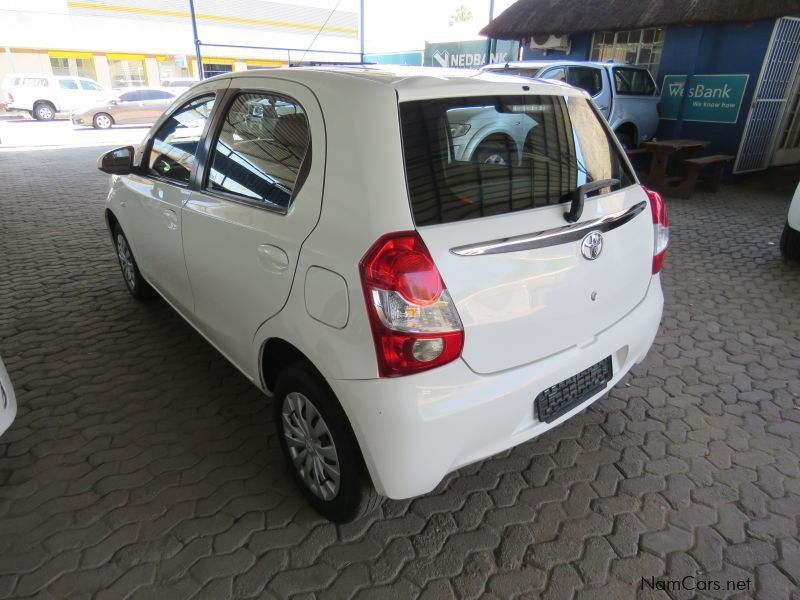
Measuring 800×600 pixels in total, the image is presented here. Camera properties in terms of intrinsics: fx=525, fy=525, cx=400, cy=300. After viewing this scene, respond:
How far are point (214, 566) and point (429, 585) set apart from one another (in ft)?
2.75

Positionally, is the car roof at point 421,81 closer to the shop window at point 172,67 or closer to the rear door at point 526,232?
the rear door at point 526,232

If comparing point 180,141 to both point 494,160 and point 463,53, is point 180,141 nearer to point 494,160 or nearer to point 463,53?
Answer: point 494,160

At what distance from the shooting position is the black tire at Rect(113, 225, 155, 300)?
4.09 m

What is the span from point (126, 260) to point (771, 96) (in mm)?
10524

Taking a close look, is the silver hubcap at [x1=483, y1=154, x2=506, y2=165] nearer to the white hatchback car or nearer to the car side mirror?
the white hatchback car

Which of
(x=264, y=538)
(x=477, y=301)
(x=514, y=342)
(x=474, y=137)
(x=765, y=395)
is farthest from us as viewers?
(x=765, y=395)

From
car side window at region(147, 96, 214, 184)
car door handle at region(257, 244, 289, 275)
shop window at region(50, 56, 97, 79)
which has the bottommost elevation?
car door handle at region(257, 244, 289, 275)

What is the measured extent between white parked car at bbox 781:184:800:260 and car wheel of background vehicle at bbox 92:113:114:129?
20.0 metres

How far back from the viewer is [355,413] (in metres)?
1.78

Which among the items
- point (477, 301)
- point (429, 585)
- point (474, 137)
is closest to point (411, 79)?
point (474, 137)

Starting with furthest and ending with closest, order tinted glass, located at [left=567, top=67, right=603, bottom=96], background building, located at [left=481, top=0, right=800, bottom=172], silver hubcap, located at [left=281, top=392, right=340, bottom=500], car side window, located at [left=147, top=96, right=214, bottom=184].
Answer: tinted glass, located at [left=567, top=67, right=603, bottom=96] < background building, located at [left=481, top=0, right=800, bottom=172] < car side window, located at [left=147, top=96, right=214, bottom=184] < silver hubcap, located at [left=281, top=392, right=340, bottom=500]

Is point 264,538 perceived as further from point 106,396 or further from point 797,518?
point 797,518

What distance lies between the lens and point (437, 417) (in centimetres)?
171

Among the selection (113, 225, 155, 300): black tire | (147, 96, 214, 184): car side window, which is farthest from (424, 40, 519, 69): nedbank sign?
(147, 96, 214, 184): car side window
